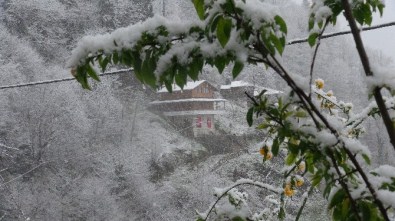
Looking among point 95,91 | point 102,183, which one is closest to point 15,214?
point 102,183

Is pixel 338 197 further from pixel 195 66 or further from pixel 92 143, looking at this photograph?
pixel 92 143

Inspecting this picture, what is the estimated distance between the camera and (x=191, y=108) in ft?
76.8

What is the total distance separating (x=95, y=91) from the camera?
20.8m

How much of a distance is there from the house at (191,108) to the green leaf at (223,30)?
22.1 metres

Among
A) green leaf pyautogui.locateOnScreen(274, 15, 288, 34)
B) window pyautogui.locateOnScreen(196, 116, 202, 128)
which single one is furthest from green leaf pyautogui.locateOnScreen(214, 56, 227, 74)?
window pyautogui.locateOnScreen(196, 116, 202, 128)

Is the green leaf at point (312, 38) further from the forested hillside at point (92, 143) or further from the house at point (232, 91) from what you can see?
the house at point (232, 91)

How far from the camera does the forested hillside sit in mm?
15469

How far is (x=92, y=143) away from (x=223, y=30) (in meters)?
19.3

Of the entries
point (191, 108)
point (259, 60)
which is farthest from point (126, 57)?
point (191, 108)

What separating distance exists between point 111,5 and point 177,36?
25969 millimetres

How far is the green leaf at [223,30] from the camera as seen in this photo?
65 cm

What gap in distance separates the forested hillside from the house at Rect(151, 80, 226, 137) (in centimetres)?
60

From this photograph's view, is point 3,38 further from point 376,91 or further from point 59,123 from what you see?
point 376,91

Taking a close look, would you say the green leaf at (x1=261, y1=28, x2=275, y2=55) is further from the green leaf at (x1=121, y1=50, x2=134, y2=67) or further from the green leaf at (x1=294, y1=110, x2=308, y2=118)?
the green leaf at (x1=121, y1=50, x2=134, y2=67)
